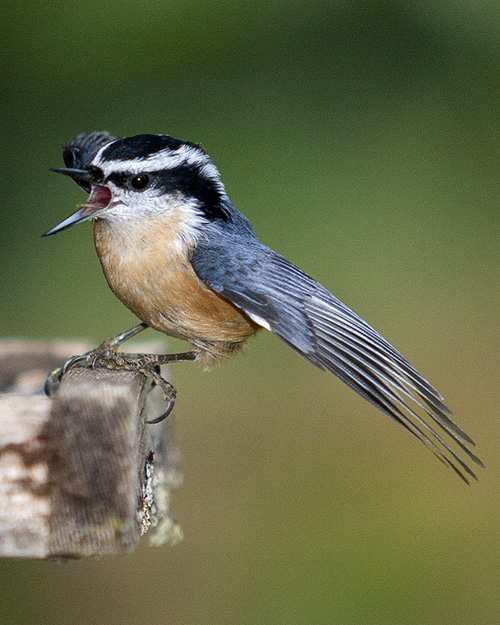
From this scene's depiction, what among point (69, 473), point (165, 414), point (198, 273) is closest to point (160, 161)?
point (198, 273)

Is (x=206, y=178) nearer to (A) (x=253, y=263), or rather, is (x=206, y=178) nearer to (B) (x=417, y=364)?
(A) (x=253, y=263)

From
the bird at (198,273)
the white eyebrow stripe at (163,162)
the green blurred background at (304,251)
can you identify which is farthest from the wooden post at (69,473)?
Result: the green blurred background at (304,251)

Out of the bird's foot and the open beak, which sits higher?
the open beak

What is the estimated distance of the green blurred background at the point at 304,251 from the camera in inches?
119

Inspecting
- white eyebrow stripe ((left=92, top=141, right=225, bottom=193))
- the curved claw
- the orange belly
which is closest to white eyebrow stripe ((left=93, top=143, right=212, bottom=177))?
white eyebrow stripe ((left=92, top=141, right=225, bottom=193))

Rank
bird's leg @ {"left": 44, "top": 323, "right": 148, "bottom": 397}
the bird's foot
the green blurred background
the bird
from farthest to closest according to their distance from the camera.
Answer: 1. the green blurred background
2. the bird's foot
3. the bird
4. bird's leg @ {"left": 44, "top": 323, "right": 148, "bottom": 397}

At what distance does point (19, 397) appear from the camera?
1543mm

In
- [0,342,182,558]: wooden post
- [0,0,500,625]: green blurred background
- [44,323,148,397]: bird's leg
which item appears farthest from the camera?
[0,0,500,625]: green blurred background

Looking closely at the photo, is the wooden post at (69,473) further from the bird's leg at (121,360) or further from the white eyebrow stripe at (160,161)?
the white eyebrow stripe at (160,161)

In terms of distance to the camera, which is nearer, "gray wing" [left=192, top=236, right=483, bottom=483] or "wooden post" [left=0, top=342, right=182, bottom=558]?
"wooden post" [left=0, top=342, right=182, bottom=558]

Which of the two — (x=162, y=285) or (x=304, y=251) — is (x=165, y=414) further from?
(x=304, y=251)

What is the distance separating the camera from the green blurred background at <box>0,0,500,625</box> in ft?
9.95

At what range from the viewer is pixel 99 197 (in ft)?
6.64

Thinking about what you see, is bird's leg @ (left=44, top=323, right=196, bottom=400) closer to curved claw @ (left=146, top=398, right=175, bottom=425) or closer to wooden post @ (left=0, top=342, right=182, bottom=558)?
curved claw @ (left=146, top=398, right=175, bottom=425)
